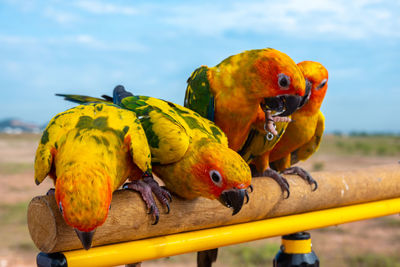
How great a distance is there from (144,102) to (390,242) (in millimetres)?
6737

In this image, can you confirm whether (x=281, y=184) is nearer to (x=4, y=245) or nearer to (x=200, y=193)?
(x=200, y=193)

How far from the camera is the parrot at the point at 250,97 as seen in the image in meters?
1.41

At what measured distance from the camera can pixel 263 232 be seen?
1.45m

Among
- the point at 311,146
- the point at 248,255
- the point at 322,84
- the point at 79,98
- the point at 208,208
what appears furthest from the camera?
the point at 248,255

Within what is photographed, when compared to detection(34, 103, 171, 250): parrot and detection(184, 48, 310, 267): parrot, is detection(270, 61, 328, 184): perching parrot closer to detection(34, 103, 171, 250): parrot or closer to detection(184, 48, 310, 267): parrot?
detection(184, 48, 310, 267): parrot

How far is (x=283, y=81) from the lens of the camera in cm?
139

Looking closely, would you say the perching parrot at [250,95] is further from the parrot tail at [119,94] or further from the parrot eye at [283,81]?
the parrot tail at [119,94]

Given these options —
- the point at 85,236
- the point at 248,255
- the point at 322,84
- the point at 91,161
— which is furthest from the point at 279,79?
the point at 248,255

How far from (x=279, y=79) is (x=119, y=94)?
1.86 ft

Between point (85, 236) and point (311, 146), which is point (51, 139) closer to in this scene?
point (85, 236)

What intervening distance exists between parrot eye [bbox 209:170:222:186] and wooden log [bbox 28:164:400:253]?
6.3 inches

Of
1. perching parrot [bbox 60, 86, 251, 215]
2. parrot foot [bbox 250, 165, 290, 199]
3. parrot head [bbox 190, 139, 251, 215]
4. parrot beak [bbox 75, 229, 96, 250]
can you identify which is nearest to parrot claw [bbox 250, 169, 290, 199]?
parrot foot [bbox 250, 165, 290, 199]

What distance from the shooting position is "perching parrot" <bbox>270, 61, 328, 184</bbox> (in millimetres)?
1690

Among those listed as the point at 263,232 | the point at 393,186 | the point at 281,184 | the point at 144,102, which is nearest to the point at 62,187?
the point at 144,102
